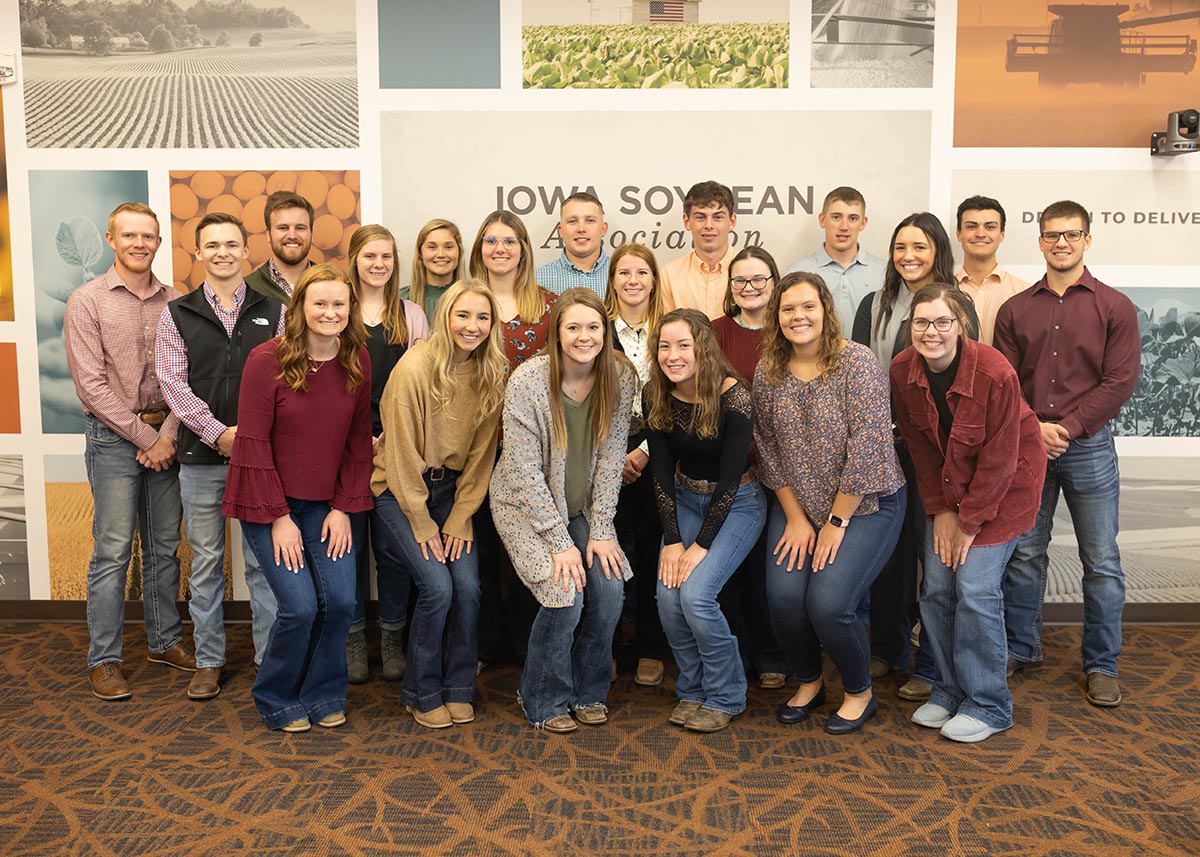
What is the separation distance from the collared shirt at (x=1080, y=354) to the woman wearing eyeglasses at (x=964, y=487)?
47 cm

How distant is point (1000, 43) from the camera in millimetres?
4152

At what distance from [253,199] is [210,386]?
3.85 feet

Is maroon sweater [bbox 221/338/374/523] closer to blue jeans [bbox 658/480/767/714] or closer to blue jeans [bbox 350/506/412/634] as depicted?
blue jeans [bbox 350/506/412/634]

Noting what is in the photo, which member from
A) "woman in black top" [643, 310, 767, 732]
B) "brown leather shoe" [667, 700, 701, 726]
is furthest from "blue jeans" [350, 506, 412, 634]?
"brown leather shoe" [667, 700, 701, 726]

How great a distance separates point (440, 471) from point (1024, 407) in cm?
201

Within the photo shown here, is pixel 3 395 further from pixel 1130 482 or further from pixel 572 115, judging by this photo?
pixel 1130 482

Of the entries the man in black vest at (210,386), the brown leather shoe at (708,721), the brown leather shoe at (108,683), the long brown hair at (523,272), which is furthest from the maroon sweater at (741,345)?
the brown leather shoe at (108,683)

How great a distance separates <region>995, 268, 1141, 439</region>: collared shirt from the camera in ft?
11.6

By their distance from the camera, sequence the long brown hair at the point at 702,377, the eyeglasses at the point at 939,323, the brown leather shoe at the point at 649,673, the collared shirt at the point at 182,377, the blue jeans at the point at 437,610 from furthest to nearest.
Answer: the brown leather shoe at the point at 649,673 → the collared shirt at the point at 182,377 → the blue jeans at the point at 437,610 → the long brown hair at the point at 702,377 → the eyeglasses at the point at 939,323

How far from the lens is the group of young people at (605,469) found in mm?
3109

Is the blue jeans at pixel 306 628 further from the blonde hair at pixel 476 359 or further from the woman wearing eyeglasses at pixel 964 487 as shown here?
the woman wearing eyeglasses at pixel 964 487

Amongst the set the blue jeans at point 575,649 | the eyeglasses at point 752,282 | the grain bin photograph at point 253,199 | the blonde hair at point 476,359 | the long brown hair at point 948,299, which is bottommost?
the blue jeans at point 575,649

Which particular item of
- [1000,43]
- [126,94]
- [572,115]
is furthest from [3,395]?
[1000,43]

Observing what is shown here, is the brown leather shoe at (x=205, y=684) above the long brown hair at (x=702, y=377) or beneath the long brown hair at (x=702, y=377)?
beneath
